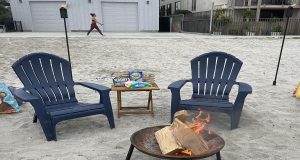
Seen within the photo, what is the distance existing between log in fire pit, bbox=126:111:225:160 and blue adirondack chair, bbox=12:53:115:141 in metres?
1.03

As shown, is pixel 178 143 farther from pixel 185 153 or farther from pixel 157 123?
pixel 157 123

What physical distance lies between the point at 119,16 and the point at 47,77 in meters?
17.5

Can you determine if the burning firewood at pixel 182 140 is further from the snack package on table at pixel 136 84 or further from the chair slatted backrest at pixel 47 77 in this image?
the chair slatted backrest at pixel 47 77

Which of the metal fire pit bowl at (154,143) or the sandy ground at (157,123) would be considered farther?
the sandy ground at (157,123)

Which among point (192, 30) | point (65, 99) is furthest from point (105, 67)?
point (192, 30)

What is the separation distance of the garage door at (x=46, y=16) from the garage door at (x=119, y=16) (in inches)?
141

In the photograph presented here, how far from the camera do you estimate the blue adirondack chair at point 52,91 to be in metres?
3.04

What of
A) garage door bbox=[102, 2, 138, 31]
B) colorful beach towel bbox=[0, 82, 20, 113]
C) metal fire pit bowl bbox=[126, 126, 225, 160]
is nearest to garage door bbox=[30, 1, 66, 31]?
garage door bbox=[102, 2, 138, 31]

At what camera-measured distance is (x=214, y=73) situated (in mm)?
3965

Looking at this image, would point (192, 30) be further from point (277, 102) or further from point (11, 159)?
point (11, 159)

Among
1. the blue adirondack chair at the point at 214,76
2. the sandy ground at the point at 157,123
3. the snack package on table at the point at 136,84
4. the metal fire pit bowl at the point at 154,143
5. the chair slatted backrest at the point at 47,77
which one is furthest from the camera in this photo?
the blue adirondack chair at the point at 214,76

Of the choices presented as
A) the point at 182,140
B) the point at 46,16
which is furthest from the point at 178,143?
the point at 46,16

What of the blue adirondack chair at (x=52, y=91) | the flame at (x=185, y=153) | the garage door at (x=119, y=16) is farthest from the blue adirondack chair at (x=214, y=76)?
the garage door at (x=119, y=16)

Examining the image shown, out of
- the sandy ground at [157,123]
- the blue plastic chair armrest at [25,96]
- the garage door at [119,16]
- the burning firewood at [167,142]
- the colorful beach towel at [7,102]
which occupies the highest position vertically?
the garage door at [119,16]
